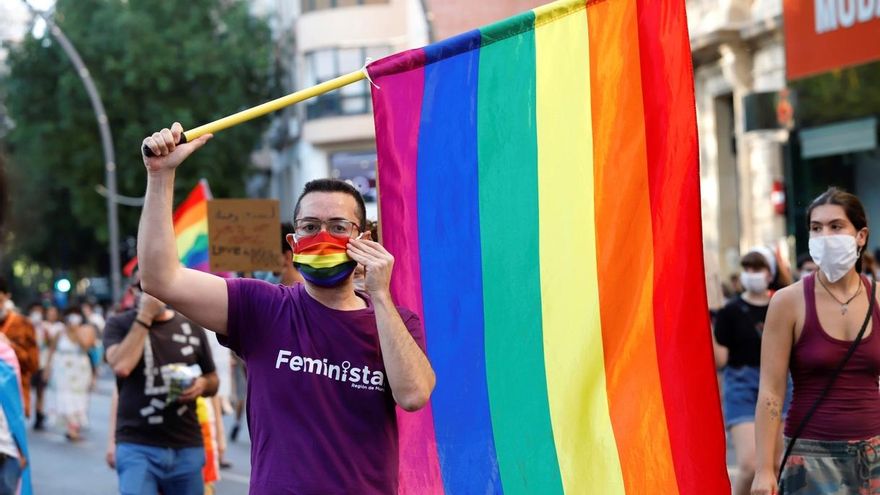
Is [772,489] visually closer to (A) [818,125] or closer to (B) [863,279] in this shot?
(B) [863,279]

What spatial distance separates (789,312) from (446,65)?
1.68 metres

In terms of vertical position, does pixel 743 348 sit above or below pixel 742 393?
above

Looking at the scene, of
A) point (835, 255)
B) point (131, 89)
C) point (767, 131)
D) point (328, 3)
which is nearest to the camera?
point (835, 255)

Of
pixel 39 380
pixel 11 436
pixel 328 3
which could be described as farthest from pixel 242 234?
pixel 328 3

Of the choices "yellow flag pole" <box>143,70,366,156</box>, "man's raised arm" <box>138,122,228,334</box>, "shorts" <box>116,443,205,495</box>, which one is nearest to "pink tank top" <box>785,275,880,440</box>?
"yellow flag pole" <box>143,70,366,156</box>

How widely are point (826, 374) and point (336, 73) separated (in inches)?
1614

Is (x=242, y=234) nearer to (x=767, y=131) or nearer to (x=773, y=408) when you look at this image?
(x=773, y=408)

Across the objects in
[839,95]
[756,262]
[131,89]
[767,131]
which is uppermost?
[131,89]

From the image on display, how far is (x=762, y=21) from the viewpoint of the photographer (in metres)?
21.8

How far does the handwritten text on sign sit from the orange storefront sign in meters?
5.20

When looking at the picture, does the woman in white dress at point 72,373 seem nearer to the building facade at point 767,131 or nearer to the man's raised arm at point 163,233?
the building facade at point 767,131

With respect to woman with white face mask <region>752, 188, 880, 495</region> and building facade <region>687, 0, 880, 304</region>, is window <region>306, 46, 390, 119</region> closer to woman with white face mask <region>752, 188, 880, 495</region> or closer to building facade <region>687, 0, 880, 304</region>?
building facade <region>687, 0, 880, 304</region>

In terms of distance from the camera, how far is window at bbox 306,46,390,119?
4534 cm

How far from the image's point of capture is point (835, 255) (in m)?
5.59
